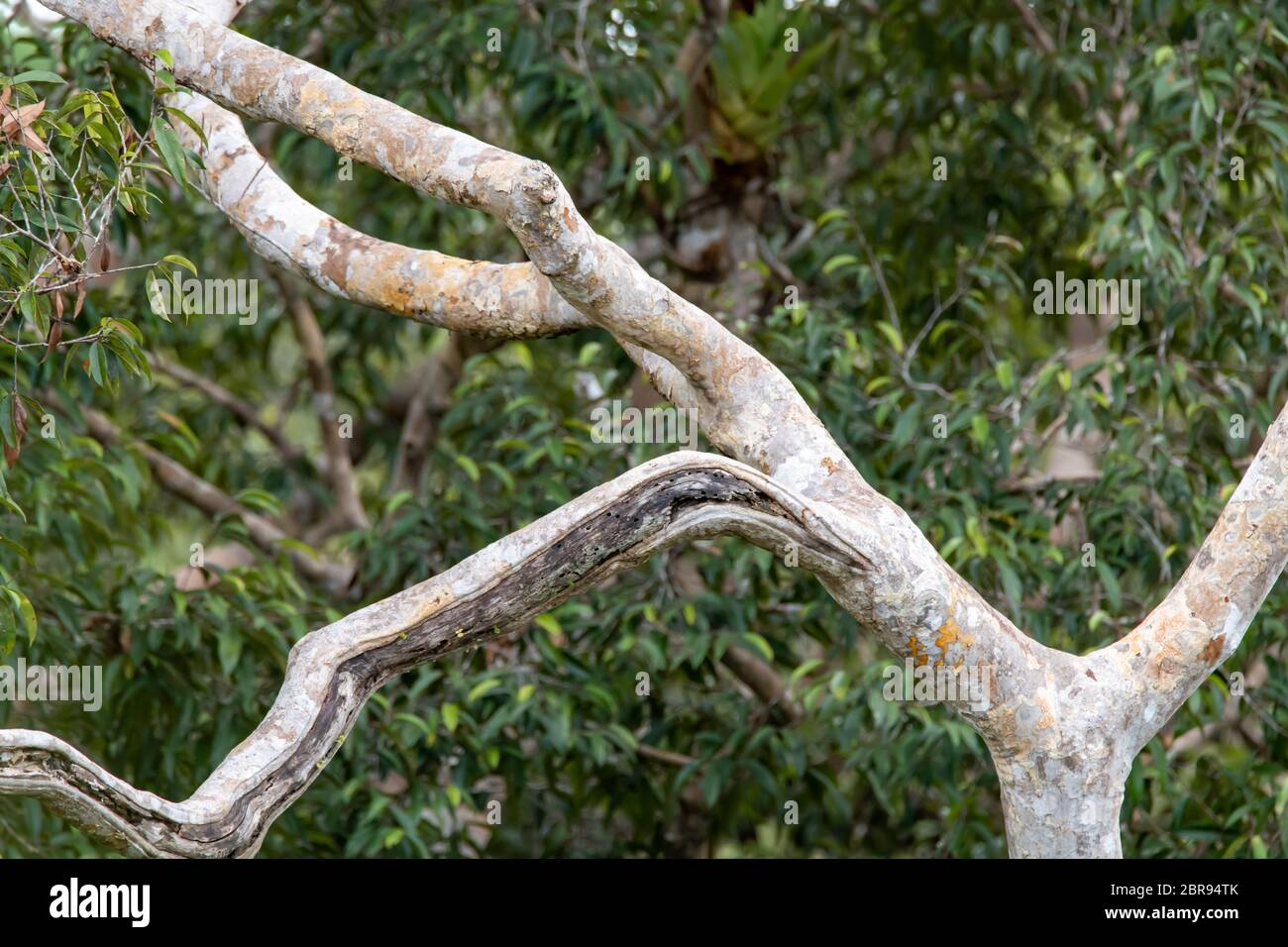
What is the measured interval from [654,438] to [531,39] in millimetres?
1543

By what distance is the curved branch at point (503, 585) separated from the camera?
95.7 inches

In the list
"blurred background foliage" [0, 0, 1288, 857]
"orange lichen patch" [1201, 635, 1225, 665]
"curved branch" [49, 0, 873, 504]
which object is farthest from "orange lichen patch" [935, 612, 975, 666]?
"blurred background foliage" [0, 0, 1288, 857]

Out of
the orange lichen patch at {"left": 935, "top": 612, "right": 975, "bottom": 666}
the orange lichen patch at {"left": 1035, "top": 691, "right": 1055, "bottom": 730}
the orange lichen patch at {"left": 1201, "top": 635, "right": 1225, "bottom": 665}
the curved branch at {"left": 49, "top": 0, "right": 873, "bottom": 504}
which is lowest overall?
the orange lichen patch at {"left": 1035, "top": 691, "right": 1055, "bottom": 730}

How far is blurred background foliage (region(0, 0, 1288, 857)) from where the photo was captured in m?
4.32

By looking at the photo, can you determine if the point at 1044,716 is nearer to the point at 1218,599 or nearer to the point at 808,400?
the point at 1218,599

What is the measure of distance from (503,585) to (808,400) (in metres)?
2.14

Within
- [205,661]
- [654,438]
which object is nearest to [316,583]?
[205,661]

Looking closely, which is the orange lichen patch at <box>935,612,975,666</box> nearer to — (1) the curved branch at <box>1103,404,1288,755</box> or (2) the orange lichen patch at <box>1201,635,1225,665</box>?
(1) the curved branch at <box>1103,404,1288,755</box>

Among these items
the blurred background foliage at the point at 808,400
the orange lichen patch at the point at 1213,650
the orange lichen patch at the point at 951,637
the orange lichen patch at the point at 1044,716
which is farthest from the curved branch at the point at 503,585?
the blurred background foliage at the point at 808,400

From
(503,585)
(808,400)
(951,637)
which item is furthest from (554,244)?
(808,400)

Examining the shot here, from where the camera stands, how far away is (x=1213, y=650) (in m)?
2.98

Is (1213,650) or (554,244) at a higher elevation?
(554,244)

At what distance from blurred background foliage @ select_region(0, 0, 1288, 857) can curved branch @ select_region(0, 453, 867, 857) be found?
4.95 ft
